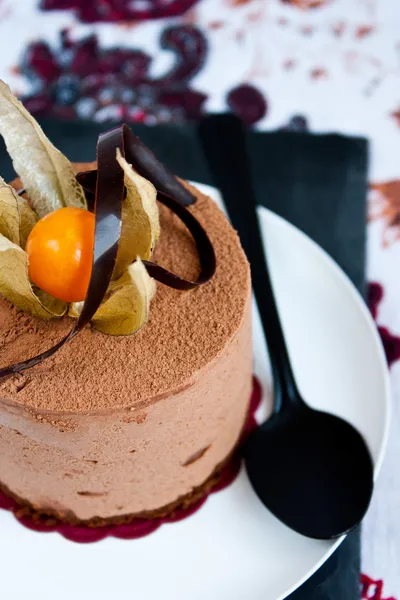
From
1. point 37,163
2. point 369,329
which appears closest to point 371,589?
point 369,329

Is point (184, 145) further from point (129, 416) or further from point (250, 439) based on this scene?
point (129, 416)

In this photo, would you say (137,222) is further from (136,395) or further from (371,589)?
(371,589)

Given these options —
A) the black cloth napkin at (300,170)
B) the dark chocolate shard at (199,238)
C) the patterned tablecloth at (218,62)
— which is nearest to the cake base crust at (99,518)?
the dark chocolate shard at (199,238)

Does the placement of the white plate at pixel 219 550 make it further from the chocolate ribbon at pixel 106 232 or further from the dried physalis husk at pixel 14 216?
the dried physalis husk at pixel 14 216

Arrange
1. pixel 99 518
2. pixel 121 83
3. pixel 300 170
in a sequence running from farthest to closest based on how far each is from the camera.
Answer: pixel 121 83
pixel 300 170
pixel 99 518

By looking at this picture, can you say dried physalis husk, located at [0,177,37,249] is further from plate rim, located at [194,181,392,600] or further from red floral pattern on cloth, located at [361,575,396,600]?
red floral pattern on cloth, located at [361,575,396,600]
